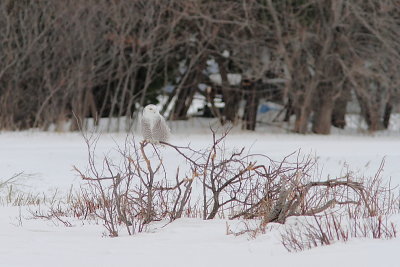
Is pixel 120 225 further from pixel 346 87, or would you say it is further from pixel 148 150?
pixel 346 87

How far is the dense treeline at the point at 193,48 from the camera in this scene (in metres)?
20.0

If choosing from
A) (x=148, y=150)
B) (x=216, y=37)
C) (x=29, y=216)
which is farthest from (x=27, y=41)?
(x=29, y=216)

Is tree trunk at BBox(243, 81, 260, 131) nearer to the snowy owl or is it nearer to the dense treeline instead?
the dense treeline

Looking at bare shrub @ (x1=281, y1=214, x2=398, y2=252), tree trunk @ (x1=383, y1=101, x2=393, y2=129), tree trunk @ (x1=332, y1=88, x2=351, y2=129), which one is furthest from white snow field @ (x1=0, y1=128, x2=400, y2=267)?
tree trunk @ (x1=383, y1=101, x2=393, y2=129)

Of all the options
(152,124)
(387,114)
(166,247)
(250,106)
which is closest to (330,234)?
(166,247)

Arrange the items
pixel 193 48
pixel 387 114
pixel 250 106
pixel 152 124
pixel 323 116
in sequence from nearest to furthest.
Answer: pixel 152 124, pixel 323 116, pixel 193 48, pixel 250 106, pixel 387 114

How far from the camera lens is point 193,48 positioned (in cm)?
2172

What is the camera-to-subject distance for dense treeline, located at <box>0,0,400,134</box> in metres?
20.0

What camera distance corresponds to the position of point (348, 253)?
5289mm

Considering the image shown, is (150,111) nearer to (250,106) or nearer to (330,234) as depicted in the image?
(330,234)

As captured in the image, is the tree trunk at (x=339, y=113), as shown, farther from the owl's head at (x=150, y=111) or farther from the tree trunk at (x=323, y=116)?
the owl's head at (x=150, y=111)

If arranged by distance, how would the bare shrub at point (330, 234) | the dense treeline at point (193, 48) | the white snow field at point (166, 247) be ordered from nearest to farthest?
the white snow field at point (166, 247) → the bare shrub at point (330, 234) → the dense treeline at point (193, 48)

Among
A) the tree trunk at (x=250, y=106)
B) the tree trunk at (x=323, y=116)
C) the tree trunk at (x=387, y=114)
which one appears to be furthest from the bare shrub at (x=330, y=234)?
the tree trunk at (x=387, y=114)

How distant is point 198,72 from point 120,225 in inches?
600
